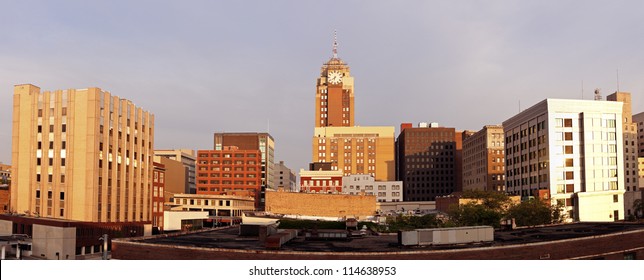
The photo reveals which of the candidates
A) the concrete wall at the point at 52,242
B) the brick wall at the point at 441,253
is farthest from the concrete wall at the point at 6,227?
the brick wall at the point at 441,253

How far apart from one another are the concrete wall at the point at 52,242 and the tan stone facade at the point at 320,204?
76335mm

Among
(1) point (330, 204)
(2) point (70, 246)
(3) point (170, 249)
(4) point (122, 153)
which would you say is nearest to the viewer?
(3) point (170, 249)

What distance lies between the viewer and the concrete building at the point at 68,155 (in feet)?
392

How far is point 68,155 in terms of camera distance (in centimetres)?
12112

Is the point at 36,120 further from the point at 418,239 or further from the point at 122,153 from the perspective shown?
the point at 418,239

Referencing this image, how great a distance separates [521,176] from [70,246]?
4393 inches

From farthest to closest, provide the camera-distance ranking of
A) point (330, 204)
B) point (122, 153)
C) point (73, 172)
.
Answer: point (330, 204) < point (122, 153) < point (73, 172)

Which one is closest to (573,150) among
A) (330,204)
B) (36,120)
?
(330,204)

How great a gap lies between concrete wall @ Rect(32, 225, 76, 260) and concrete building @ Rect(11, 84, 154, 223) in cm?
1610

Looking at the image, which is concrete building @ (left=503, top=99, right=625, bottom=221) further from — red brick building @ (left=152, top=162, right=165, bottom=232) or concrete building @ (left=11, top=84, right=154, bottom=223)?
concrete building @ (left=11, top=84, right=154, bottom=223)

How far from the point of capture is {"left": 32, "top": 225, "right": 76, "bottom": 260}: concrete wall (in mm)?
97688

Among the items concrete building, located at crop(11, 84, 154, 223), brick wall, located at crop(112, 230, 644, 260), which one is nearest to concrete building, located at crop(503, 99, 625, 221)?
brick wall, located at crop(112, 230, 644, 260)

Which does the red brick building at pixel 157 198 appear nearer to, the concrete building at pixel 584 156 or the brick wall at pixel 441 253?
the concrete building at pixel 584 156

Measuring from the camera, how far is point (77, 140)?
4749 inches
